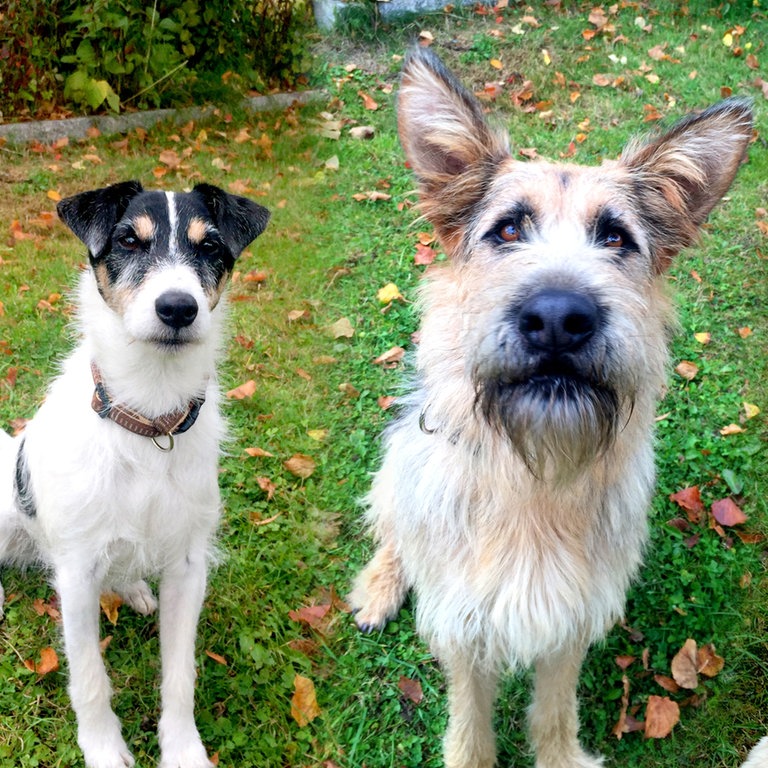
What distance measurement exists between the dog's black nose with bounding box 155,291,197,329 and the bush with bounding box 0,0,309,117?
5.89 meters

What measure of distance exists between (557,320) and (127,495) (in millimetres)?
1690

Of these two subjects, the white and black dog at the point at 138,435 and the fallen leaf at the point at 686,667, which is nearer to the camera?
the white and black dog at the point at 138,435

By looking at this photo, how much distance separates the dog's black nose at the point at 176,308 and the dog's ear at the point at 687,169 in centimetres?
162

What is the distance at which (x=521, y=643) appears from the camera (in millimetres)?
2682

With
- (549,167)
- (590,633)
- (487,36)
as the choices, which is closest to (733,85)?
(487,36)

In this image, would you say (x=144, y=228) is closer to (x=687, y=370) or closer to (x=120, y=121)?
(x=687, y=370)

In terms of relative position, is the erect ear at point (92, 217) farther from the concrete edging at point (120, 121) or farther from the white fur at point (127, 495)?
the concrete edging at point (120, 121)

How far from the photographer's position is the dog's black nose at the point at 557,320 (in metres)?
2.04

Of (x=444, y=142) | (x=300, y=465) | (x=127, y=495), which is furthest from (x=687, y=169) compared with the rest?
(x=300, y=465)

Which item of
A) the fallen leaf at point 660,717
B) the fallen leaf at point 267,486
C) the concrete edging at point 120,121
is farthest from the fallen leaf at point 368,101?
the fallen leaf at point 660,717

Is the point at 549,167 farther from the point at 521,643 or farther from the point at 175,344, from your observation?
the point at 521,643

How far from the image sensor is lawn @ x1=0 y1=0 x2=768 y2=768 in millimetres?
3229

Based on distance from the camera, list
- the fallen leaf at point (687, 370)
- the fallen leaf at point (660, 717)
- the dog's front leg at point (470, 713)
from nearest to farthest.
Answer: the dog's front leg at point (470, 713)
the fallen leaf at point (660, 717)
the fallen leaf at point (687, 370)

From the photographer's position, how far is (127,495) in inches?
108
